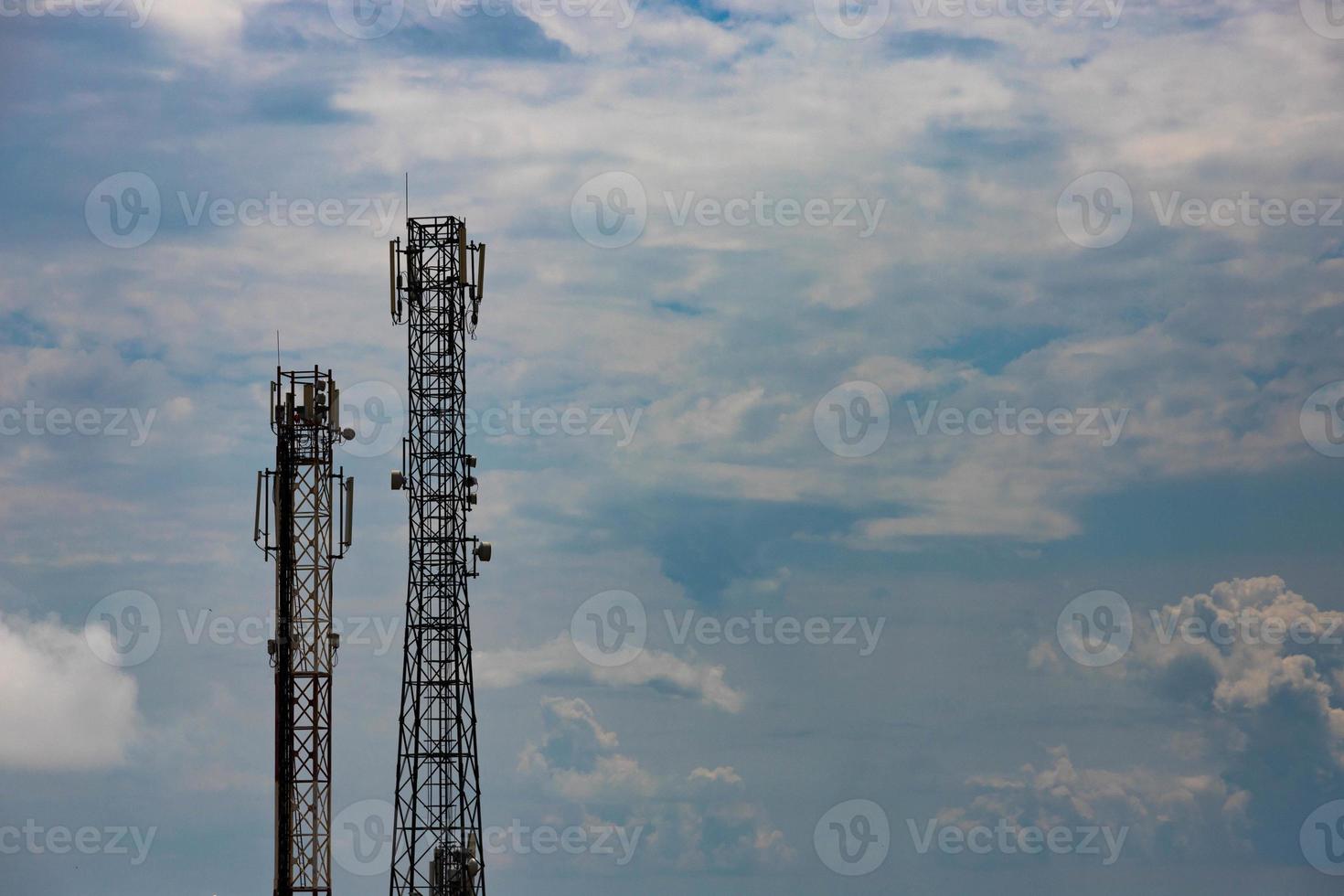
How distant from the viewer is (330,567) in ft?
319

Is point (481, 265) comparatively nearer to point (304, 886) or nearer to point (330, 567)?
point (330, 567)

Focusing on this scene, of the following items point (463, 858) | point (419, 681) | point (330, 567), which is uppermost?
point (330, 567)

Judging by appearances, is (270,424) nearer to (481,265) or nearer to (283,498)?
(283,498)

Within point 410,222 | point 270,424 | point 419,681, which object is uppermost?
point 410,222

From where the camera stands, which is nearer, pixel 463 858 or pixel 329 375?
pixel 463 858

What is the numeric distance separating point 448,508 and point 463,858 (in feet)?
53.5

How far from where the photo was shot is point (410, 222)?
97.3 metres

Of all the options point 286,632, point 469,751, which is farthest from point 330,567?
point 469,751

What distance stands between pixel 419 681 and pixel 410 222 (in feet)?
72.7

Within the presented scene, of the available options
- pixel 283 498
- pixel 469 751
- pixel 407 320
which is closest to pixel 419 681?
pixel 469 751

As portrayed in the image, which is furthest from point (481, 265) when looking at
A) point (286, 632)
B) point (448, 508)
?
point (286, 632)

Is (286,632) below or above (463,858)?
above

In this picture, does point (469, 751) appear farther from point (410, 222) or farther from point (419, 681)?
point (410, 222)

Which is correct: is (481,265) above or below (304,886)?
above
